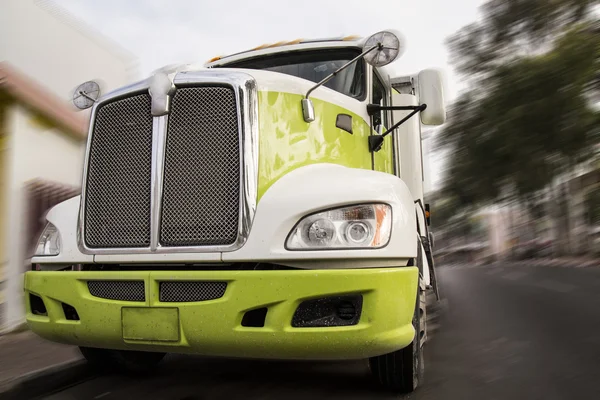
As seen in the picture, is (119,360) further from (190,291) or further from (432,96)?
(432,96)

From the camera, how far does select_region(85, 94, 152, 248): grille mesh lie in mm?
3508

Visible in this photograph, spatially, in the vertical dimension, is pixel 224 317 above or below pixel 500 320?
above

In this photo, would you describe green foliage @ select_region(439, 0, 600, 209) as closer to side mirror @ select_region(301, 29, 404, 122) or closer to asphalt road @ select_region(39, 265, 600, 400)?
asphalt road @ select_region(39, 265, 600, 400)

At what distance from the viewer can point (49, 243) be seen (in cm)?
377

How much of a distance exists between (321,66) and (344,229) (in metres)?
2.23

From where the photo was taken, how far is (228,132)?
134 inches

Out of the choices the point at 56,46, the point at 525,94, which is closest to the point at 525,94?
the point at 525,94

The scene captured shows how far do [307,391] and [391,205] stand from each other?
62.9 inches

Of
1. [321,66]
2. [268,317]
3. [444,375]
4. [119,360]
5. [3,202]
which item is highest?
[321,66]

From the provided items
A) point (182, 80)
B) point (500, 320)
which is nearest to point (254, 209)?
point (182, 80)

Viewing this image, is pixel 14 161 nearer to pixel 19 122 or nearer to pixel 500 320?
pixel 19 122

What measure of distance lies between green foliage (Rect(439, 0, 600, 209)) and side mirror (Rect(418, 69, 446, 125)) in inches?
577

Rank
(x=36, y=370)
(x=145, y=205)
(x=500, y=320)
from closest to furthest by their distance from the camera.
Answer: (x=145, y=205), (x=36, y=370), (x=500, y=320)

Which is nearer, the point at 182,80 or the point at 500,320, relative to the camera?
the point at 182,80
